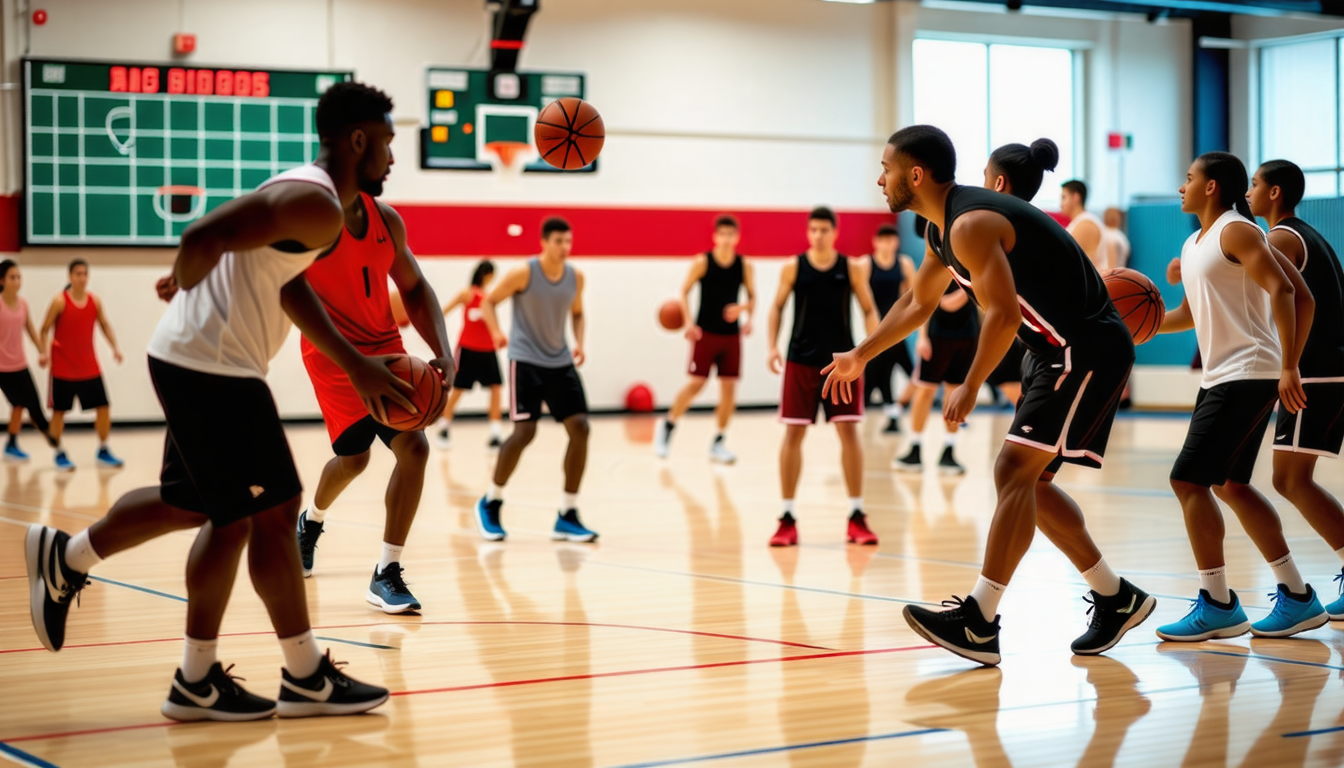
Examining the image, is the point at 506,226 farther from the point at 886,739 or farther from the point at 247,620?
the point at 886,739

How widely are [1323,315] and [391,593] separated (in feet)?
11.6

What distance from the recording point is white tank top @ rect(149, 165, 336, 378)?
139 inches

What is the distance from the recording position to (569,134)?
254 inches

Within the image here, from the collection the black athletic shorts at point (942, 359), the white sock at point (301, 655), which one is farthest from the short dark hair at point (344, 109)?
the black athletic shorts at point (942, 359)

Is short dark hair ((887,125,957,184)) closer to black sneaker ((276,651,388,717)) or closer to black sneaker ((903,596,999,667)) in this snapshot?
black sneaker ((903,596,999,667))

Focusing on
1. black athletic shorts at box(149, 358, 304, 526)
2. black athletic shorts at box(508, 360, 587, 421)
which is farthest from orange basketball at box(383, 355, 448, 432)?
black athletic shorts at box(508, 360, 587, 421)

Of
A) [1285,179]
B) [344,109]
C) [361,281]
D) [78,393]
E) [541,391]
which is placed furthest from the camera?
[78,393]

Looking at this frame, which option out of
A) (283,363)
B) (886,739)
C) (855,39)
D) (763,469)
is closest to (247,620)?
(886,739)

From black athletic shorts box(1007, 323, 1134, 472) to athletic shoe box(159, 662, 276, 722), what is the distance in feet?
7.66

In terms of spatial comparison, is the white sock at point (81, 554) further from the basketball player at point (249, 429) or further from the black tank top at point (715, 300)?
the black tank top at point (715, 300)

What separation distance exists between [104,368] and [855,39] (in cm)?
1018

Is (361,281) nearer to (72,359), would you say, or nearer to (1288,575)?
(1288,575)

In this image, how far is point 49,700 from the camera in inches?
154

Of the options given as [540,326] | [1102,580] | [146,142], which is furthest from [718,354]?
[1102,580]
